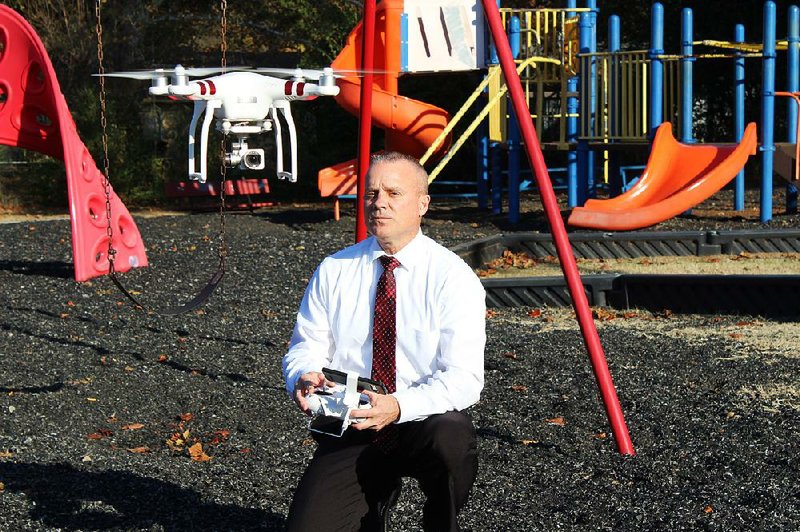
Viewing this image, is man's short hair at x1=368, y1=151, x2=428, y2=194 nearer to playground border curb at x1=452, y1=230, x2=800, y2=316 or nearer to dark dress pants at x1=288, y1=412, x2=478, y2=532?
dark dress pants at x1=288, y1=412, x2=478, y2=532

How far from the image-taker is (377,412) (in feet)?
11.2

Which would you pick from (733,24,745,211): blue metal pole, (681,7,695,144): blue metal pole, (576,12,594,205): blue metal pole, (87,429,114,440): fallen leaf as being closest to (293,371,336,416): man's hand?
(87,429,114,440): fallen leaf

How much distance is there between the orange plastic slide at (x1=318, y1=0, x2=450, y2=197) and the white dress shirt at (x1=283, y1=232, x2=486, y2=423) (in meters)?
12.4

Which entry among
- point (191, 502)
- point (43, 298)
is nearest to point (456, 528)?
point (191, 502)

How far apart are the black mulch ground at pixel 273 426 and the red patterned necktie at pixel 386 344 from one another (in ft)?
3.08

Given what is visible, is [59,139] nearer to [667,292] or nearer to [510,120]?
[667,292]

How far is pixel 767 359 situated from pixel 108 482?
4129mm

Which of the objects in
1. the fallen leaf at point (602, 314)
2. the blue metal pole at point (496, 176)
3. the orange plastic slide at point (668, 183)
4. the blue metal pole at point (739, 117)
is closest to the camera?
the fallen leaf at point (602, 314)

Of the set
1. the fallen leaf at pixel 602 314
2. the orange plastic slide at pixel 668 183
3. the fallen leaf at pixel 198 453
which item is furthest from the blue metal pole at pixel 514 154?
the fallen leaf at pixel 198 453

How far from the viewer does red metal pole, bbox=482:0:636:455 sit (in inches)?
210

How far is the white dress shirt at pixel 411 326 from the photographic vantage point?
140 inches

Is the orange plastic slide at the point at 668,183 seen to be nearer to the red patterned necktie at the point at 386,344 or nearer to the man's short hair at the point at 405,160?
the man's short hair at the point at 405,160

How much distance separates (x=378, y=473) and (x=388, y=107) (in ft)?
41.9

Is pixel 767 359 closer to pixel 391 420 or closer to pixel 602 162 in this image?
pixel 391 420
